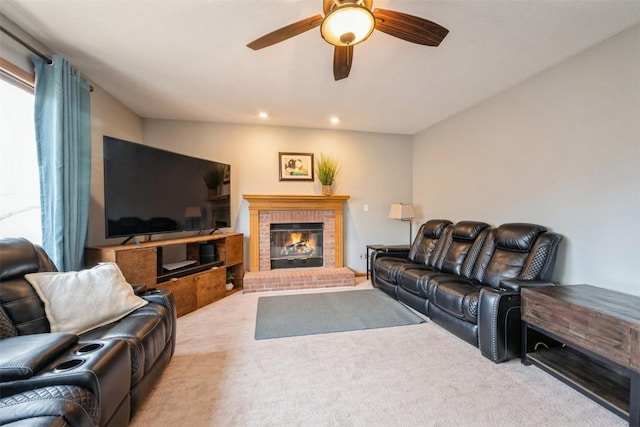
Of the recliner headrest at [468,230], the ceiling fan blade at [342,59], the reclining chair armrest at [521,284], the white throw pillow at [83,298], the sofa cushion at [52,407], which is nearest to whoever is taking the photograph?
the sofa cushion at [52,407]

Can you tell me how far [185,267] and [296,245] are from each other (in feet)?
6.19

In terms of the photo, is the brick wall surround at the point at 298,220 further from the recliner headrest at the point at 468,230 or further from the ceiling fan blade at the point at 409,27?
the ceiling fan blade at the point at 409,27

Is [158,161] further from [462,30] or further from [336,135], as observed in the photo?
[462,30]

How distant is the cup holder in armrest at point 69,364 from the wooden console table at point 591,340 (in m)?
2.80

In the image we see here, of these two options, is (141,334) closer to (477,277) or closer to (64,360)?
(64,360)

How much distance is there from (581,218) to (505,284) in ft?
3.24

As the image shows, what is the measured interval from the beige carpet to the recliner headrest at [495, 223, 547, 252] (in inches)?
43.4

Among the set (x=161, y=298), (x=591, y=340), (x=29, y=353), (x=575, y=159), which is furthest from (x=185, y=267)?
(x=575, y=159)

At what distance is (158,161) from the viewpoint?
300 centimetres

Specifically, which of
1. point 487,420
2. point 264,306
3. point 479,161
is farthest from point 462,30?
point 264,306

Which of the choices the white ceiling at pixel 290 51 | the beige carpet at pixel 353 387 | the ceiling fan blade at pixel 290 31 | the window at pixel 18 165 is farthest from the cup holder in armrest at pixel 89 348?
the white ceiling at pixel 290 51

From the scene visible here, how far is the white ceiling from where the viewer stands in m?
1.82

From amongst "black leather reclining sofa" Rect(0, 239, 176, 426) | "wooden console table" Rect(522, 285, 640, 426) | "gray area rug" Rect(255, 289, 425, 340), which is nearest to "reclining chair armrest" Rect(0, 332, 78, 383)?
"black leather reclining sofa" Rect(0, 239, 176, 426)

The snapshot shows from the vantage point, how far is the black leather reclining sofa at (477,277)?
6.92ft
